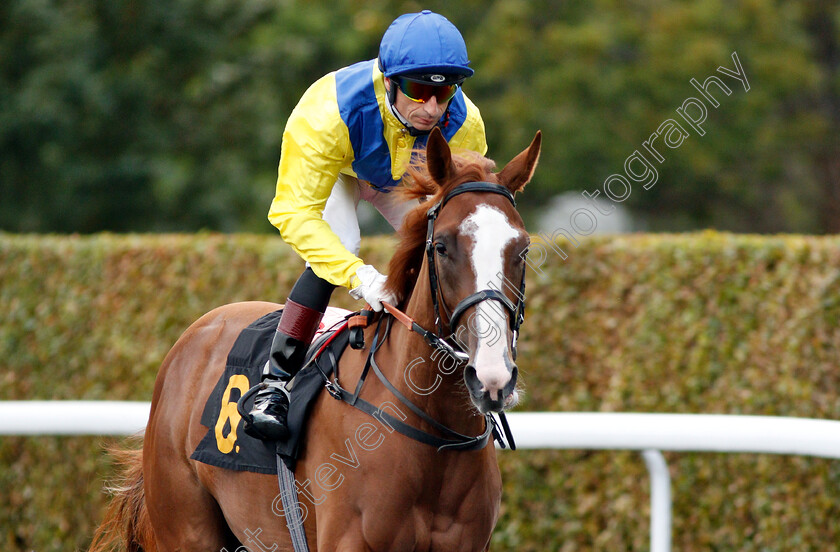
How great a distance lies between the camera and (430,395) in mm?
2857

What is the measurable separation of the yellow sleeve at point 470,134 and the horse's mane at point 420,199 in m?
0.38

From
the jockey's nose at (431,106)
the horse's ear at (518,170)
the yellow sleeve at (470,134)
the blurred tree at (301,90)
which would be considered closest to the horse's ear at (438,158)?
the horse's ear at (518,170)

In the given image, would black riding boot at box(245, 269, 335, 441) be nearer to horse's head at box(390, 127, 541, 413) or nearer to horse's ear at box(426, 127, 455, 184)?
horse's head at box(390, 127, 541, 413)

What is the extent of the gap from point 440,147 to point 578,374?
3015mm

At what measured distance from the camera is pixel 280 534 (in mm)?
3246

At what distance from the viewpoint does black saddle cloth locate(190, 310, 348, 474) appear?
10.2 ft

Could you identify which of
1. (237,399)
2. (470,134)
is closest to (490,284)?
(470,134)

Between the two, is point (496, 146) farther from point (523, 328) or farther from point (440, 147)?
point (440, 147)

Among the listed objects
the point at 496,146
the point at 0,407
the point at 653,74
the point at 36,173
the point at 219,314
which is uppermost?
the point at 653,74

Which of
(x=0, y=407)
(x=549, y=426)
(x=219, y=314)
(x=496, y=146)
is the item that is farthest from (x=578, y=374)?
(x=496, y=146)

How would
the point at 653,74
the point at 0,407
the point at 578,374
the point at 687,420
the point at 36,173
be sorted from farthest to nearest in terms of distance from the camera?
the point at 653,74
the point at 36,173
the point at 578,374
the point at 0,407
the point at 687,420

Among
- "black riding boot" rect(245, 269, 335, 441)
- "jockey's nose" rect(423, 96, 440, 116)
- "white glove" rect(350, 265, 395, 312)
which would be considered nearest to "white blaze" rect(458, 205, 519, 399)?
"white glove" rect(350, 265, 395, 312)

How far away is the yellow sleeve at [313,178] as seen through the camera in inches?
122

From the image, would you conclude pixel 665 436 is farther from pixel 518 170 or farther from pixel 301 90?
pixel 301 90
